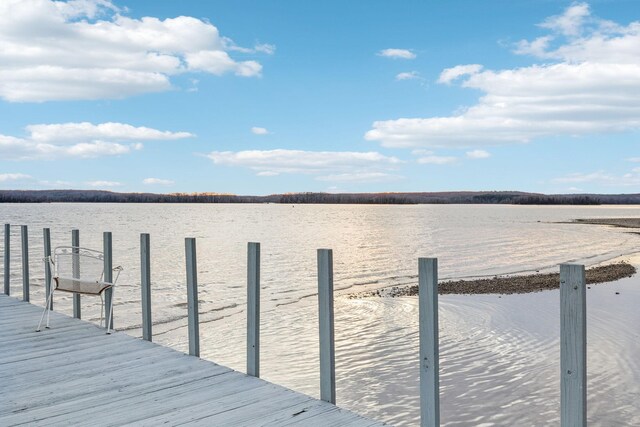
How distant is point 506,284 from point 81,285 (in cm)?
1341

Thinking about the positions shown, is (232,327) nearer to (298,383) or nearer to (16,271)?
(298,383)

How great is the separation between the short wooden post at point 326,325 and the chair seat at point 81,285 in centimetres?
332

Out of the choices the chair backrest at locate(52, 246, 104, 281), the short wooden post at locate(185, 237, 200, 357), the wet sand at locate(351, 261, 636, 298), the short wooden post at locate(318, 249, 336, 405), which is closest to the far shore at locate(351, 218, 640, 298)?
the wet sand at locate(351, 261, 636, 298)

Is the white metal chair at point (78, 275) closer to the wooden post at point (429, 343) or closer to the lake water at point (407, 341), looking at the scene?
the lake water at point (407, 341)

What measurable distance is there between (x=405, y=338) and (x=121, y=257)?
842 inches

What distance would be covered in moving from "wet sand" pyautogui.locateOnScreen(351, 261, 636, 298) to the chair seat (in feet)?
31.1

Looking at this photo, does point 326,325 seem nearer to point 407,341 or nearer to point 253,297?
point 253,297

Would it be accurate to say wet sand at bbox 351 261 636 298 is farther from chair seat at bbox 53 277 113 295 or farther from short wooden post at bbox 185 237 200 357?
short wooden post at bbox 185 237 200 357

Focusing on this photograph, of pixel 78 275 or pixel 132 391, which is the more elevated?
pixel 78 275

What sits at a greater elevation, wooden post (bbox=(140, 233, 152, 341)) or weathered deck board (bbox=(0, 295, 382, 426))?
wooden post (bbox=(140, 233, 152, 341))

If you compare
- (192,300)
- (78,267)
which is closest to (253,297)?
(192,300)

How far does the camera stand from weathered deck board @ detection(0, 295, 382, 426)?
3.60 meters

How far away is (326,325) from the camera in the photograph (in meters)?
3.94

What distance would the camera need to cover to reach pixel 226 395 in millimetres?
4012
